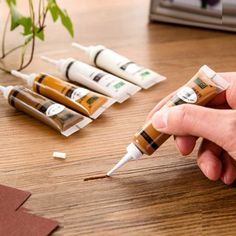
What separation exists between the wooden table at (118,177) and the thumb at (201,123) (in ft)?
0.23

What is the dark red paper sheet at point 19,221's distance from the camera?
572 millimetres

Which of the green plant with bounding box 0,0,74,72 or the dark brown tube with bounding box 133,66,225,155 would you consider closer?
the dark brown tube with bounding box 133,66,225,155

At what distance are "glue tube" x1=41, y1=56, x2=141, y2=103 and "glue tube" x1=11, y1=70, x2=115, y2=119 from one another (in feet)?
0.07

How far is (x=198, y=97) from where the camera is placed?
67 cm

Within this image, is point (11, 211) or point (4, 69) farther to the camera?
point (4, 69)

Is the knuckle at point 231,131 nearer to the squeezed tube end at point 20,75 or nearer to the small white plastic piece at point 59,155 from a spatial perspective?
the small white plastic piece at point 59,155

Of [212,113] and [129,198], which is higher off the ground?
[212,113]

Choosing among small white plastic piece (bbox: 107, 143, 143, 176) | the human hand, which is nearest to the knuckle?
the human hand

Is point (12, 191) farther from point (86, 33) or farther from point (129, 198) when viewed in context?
point (86, 33)

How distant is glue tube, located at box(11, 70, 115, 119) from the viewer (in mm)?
786

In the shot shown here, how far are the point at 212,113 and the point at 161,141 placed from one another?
0.32 feet

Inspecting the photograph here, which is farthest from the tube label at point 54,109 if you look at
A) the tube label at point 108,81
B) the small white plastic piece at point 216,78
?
the small white plastic piece at point 216,78

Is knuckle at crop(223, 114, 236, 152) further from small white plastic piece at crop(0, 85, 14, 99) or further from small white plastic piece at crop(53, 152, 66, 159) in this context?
small white plastic piece at crop(0, 85, 14, 99)

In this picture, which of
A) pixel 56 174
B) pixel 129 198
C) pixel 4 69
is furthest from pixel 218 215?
pixel 4 69
